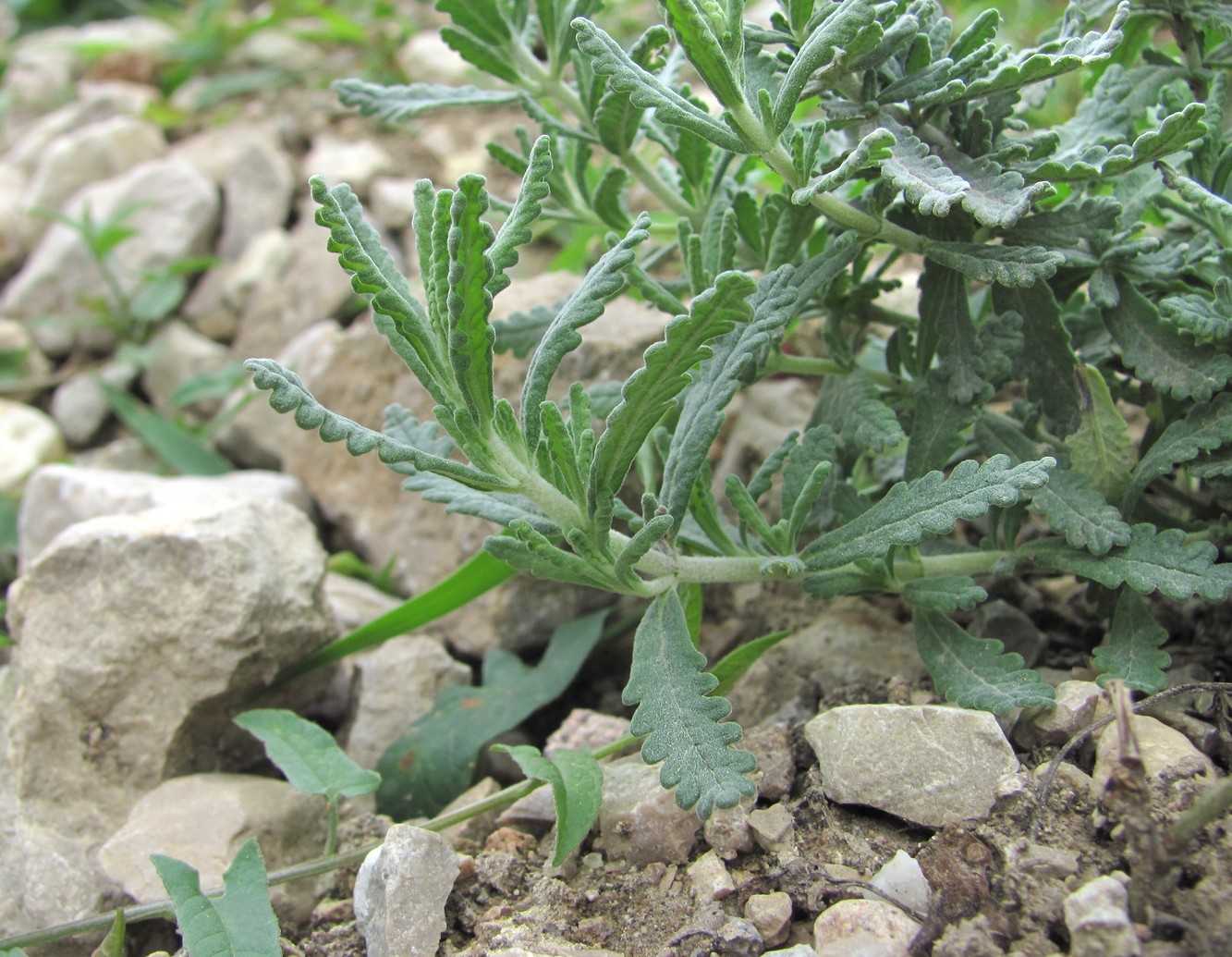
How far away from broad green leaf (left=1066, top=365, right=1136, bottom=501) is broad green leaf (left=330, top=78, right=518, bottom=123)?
1320mm

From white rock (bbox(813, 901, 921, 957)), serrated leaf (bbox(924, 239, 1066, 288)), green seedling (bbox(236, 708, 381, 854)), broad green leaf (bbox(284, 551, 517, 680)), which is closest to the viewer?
white rock (bbox(813, 901, 921, 957))

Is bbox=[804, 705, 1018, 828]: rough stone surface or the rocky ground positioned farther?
bbox=[804, 705, 1018, 828]: rough stone surface

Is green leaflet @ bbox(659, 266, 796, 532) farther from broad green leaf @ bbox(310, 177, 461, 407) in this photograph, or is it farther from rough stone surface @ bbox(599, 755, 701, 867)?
rough stone surface @ bbox(599, 755, 701, 867)

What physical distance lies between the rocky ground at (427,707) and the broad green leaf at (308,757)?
17cm

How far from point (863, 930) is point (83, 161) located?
15.7 ft

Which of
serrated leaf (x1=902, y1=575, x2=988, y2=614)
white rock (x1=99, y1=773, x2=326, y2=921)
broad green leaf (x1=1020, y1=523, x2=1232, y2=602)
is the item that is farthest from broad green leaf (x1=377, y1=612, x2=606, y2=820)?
broad green leaf (x1=1020, y1=523, x2=1232, y2=602)

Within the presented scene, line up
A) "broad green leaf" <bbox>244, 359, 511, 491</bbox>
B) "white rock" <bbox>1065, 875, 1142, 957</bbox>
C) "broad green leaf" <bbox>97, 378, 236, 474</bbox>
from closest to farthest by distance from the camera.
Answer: "white rock" <bbox>1065, 875, 1142, 957</bbox>, "broad green leaf" <bbox>244, 359, 511, 491</bbox>, "broad green leaf" <bbox>97, 378, 236, 474</bbox>

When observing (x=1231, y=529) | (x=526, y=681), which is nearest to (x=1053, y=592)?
(x=1231, y=529)

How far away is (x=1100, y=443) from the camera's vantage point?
6.57 feet

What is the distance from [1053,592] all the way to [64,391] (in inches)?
140

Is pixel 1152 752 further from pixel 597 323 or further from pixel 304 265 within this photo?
pixel 304 265

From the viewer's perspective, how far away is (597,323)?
3105 millimetres

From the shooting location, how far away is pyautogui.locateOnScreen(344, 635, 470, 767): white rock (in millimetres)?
2652

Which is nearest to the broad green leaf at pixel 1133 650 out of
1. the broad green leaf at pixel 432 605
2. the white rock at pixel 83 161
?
the broad green leaf at pixel 432 605
